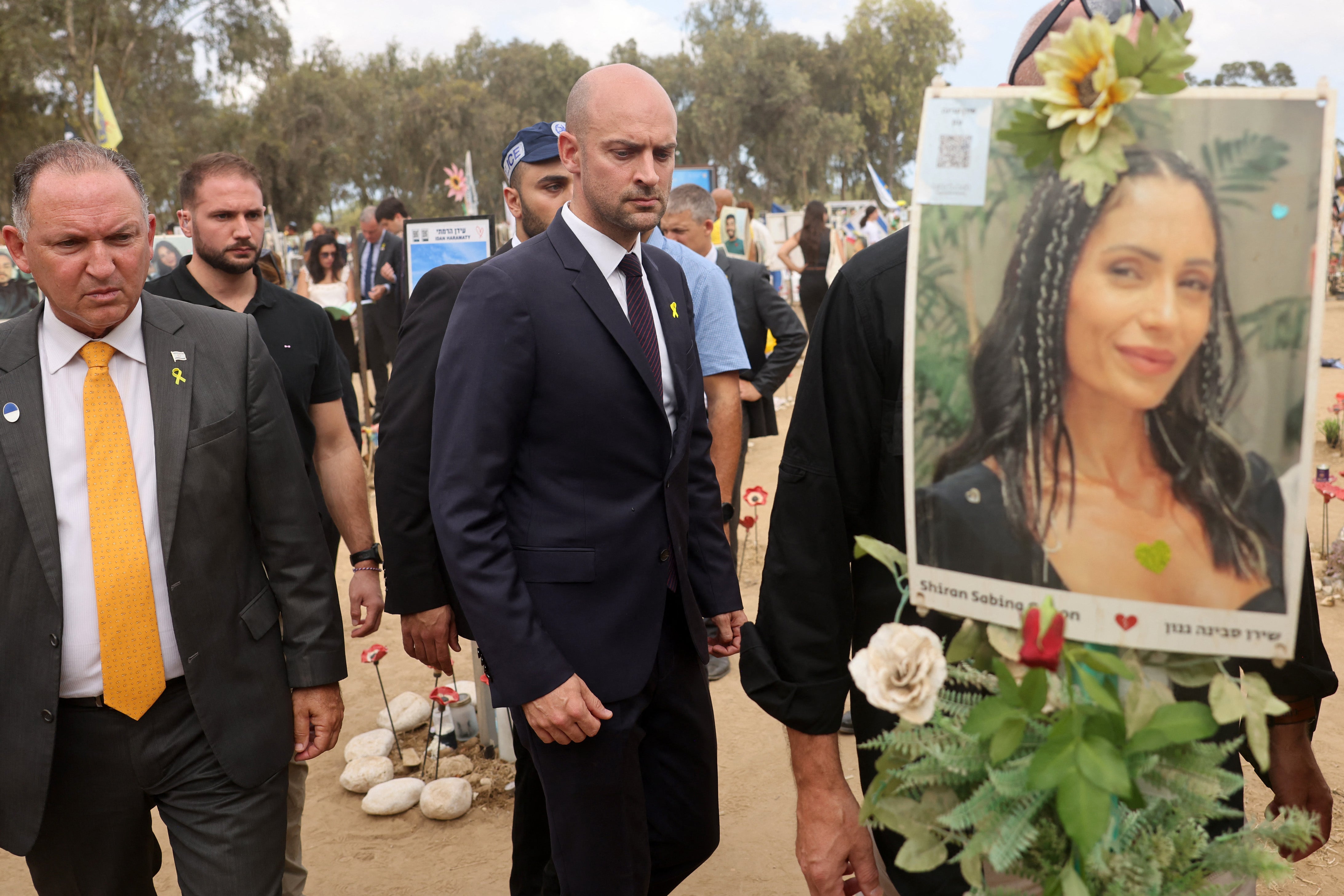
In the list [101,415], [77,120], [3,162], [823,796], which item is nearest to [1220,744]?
[823,796]

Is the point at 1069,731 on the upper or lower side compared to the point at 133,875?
upper

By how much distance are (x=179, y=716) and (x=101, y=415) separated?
27.1 inches

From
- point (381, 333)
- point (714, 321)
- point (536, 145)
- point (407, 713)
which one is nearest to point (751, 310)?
point (714, 321)

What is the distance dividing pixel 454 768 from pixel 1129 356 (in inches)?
156

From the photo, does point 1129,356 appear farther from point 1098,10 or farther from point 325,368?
point 325,368

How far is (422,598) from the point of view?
316 centimetres

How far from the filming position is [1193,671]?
1.40m

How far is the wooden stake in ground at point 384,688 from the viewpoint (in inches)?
181

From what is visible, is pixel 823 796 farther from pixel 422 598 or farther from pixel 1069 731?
pixel 422 598

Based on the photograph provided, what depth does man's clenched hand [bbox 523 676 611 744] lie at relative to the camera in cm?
245

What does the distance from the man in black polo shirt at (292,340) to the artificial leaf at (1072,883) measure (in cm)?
254

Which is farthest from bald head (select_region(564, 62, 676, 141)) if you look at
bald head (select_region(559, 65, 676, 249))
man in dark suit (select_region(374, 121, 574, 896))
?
man in dark suit (select_region(374, 121, 574, 896))

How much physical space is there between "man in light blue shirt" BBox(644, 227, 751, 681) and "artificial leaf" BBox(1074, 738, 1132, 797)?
3.02 m

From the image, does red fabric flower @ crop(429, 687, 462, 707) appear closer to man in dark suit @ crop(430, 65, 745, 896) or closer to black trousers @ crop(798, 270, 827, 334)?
man in dark suit @ crop(430, 65, 745, 896)
